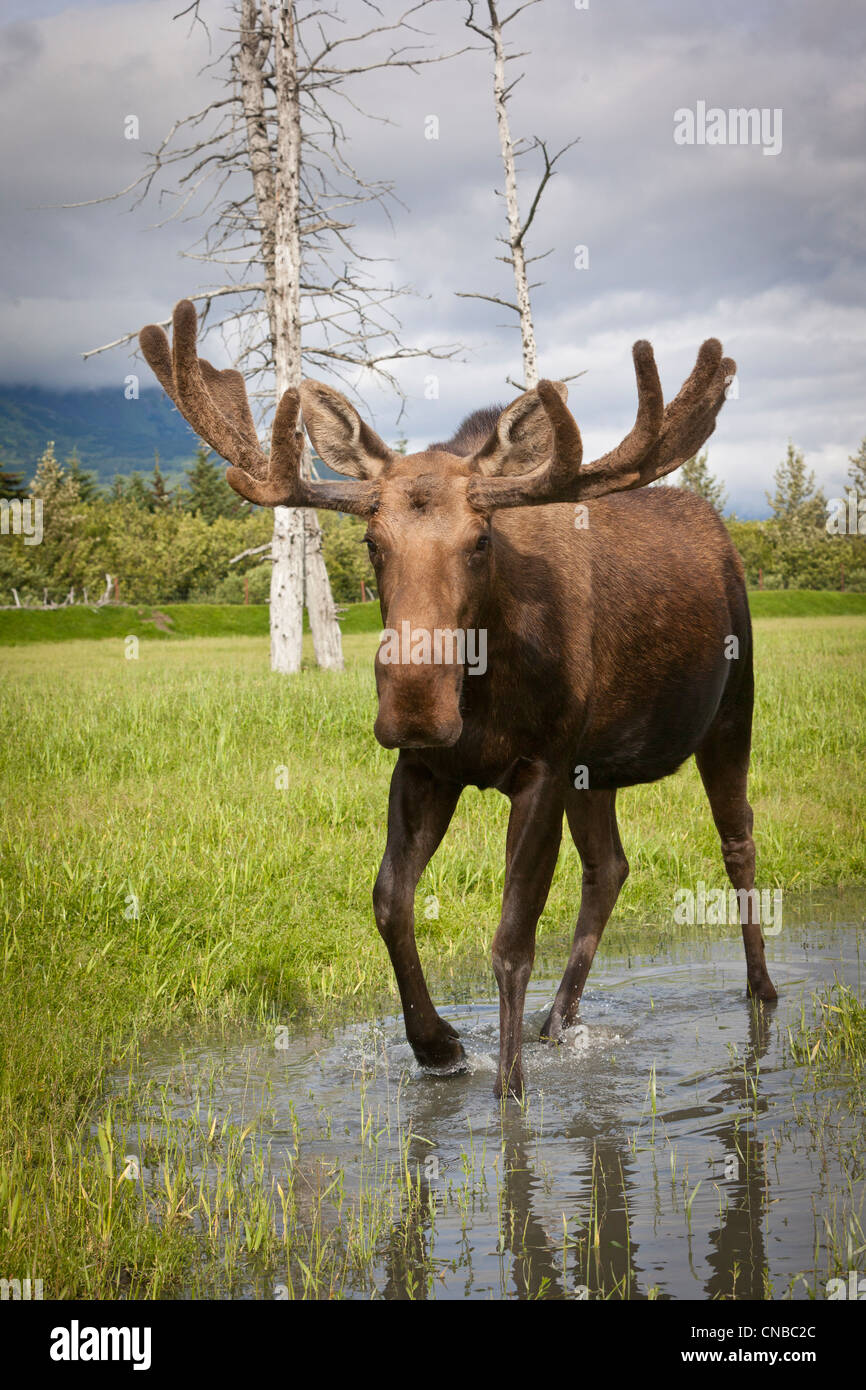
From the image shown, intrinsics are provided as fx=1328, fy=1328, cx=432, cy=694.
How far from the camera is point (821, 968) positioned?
281 inches

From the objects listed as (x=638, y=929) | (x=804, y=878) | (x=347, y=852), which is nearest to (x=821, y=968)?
(x=638, y=929)

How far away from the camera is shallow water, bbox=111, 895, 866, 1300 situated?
3826 mm

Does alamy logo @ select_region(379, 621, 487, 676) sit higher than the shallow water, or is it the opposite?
alamy logo @ select_region(379, 621, 487, 676)

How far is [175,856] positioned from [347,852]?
1192mm

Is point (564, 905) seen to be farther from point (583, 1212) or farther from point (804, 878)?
point (583, 1212)

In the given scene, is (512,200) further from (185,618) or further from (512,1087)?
(185,618)

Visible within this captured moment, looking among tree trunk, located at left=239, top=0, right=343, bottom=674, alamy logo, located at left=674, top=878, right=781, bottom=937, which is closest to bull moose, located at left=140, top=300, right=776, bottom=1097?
alamy logo, located at left=674, top=878, right=781, bottom=937

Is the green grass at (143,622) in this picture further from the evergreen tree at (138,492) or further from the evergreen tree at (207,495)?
the evergreen tree at (138,492)

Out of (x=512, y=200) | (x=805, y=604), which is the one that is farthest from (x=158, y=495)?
(x=512, y=200)

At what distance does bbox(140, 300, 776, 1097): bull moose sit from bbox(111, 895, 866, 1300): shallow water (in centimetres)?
30
